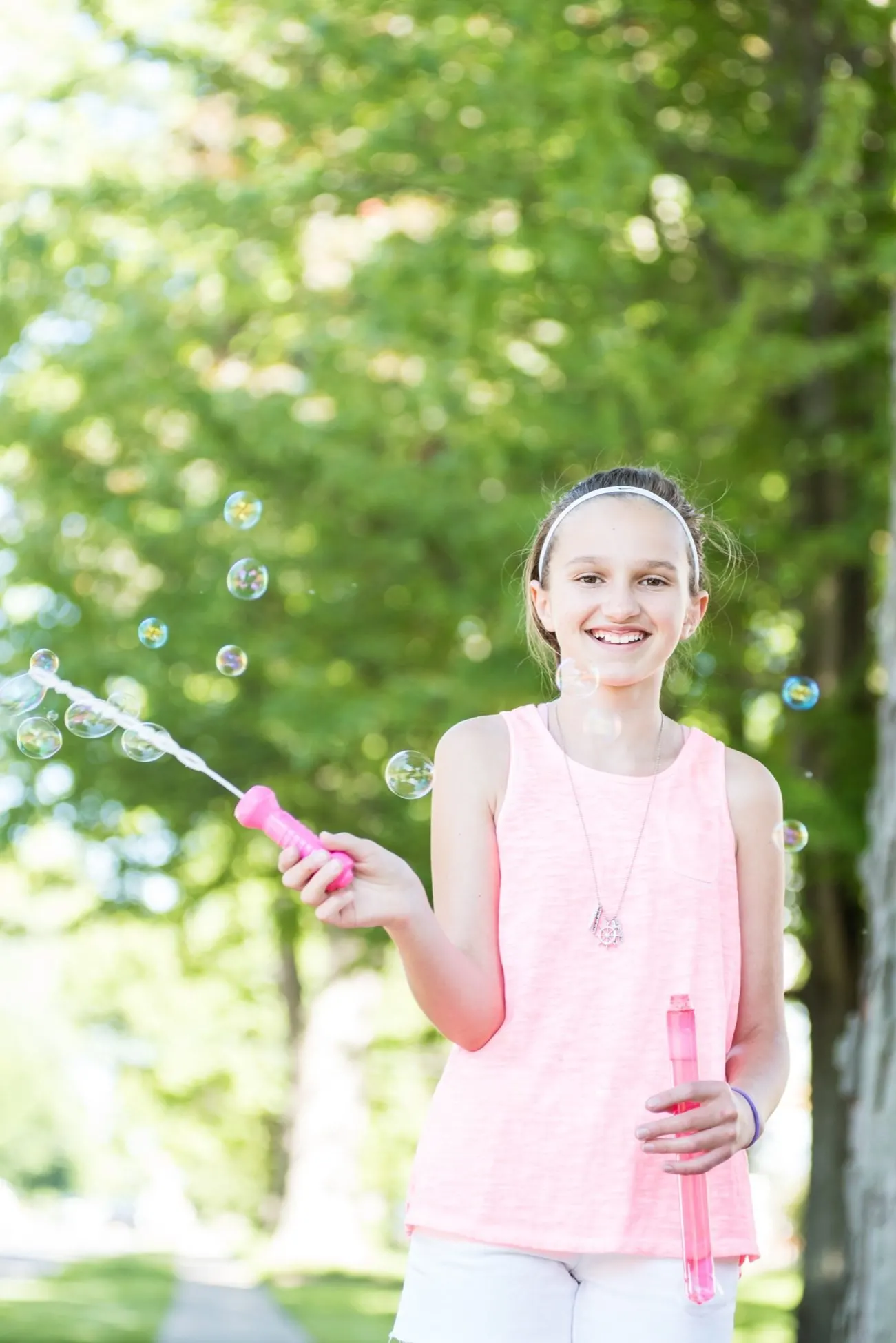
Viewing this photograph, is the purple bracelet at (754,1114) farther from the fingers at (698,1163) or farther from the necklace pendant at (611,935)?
the necklace pendant at (611,935)

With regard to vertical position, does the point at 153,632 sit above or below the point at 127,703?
above

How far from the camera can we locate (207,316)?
24.3ft

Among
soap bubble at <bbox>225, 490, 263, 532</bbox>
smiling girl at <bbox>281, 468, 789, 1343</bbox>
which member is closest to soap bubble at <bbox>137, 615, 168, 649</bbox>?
soap bubble at <bbox>225, 490, 263, 532</bbox>

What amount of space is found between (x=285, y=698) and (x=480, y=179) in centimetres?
218

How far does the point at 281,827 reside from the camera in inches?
73.9

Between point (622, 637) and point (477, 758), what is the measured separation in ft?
0.80

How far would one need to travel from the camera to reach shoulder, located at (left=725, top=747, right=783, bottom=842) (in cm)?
217

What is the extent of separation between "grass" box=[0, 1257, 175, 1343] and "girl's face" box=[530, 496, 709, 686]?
247 inches

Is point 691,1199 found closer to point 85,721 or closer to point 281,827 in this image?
point 281,827

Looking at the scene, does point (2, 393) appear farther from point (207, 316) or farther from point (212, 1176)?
→ point (212, 1176)

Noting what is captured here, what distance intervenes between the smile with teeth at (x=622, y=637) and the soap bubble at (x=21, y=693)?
1045 mm

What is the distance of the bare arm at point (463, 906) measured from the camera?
197cm

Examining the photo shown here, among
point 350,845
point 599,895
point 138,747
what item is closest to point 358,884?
point 350,845

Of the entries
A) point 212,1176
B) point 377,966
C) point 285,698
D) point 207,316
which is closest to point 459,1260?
point 285,698
